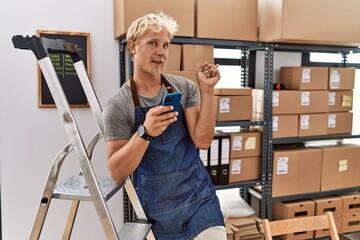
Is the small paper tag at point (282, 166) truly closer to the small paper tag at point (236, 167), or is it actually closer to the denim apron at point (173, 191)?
the small paper tag at point (236, 167)

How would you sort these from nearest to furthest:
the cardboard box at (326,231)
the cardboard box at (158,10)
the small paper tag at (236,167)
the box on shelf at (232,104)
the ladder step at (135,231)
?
the ladder step at (135,231), the cardboard box at (158,10), the box on shelf at (232,104), the small paper tag at (236,167), the cardboard box at (326,231)

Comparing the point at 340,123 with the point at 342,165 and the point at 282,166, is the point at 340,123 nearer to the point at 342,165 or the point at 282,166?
the point at 342,165

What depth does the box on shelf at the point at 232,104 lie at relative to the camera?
2.28 meters

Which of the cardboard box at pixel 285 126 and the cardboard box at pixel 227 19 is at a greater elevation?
the cardboard box at pixel 227 19

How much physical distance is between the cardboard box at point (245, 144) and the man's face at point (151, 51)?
111 centimetres

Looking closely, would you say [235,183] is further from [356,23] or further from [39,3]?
[39,3]

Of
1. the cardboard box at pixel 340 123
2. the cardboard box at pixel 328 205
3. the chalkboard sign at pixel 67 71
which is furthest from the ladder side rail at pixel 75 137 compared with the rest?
the cardboard box at pixel 340 123

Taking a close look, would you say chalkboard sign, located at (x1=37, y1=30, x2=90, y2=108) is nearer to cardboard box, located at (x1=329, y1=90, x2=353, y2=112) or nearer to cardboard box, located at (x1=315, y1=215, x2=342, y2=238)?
cardboard box, located at (x1=329, y1=90, x2=353, y2=112)

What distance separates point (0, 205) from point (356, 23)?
9.22ft

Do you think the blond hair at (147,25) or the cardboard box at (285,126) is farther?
the cardboard box at (285,126)

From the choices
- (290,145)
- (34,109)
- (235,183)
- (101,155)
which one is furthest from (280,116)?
(34,109)

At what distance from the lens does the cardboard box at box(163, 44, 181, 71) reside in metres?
2.12

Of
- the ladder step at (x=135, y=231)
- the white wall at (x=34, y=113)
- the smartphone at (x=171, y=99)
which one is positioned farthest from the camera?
the white wall at (x=34, y=113)

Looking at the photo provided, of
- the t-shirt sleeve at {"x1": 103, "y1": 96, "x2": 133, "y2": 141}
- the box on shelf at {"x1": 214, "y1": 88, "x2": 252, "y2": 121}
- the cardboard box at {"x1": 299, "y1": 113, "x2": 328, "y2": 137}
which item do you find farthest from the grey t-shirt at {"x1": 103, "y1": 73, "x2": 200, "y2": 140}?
the cardboard box at {"x1": 299, "y1": 113, "x2": 328, "y2": 137}
